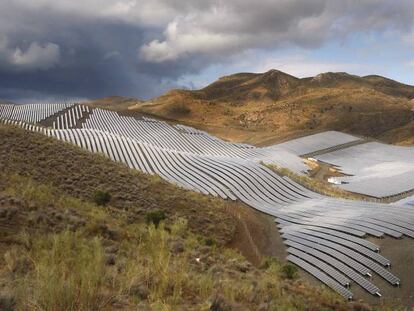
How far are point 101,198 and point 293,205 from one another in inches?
550

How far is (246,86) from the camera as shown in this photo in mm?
138625

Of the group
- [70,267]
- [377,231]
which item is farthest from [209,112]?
[70,267]

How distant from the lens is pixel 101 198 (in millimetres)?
19734

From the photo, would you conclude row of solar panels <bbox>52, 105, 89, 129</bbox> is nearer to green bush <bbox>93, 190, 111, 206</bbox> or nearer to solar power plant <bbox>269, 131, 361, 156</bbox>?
solar power plant <bbox>269, 131, 361, 156</bbox>

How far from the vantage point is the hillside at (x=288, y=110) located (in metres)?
86.8

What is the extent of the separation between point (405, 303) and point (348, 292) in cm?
198

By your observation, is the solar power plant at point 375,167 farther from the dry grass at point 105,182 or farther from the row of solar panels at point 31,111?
the row of solar panels at point 31,111

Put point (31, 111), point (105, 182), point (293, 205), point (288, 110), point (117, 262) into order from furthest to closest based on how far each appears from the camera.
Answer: point (288, 110) → point (31, 111) → point (293, 205) → point (105, 182) → point (117, 262)

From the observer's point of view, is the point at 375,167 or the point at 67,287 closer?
the point at 67,287

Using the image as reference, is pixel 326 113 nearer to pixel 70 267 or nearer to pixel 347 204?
pixel 347 204

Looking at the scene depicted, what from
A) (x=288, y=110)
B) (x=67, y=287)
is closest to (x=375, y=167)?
(x=67, y=287)

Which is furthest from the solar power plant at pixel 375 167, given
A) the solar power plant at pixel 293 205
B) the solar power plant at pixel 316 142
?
the solar power plant at pixel 293 205

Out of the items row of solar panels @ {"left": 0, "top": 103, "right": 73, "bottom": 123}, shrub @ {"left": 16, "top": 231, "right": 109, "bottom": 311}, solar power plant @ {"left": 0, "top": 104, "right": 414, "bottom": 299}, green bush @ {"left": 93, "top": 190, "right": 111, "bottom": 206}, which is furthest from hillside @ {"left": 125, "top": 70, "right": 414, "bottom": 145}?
shrub @ {"left": 16, "top": 231, "right": 109, "bottom": 311}

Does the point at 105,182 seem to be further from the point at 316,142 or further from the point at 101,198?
the point at 316,142
